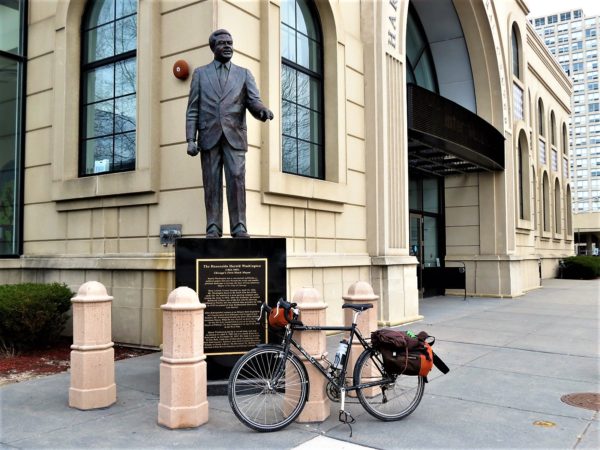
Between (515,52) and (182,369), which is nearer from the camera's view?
(182,369)

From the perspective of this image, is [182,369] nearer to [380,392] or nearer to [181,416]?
[181,416]

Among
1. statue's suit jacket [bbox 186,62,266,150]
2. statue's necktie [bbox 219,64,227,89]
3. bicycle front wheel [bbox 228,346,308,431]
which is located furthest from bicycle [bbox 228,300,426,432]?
statue's necktie [bbox 219,64,227,89]

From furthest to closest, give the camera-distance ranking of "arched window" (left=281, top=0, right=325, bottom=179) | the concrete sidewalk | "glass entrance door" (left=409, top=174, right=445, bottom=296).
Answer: "glass entrance door" (left=409, top=174, right=445, bottom=296), "arched window" (left=281, top=0, right=325, bottom=179), the concrete sidewalk

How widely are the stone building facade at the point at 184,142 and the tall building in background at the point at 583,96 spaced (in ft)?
423

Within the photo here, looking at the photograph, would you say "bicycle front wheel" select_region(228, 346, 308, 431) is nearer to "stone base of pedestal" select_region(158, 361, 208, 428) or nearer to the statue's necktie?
"stone base of pedestal" select_region(158, 361, 208, 428)

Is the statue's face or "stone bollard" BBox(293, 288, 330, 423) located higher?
the statue's face

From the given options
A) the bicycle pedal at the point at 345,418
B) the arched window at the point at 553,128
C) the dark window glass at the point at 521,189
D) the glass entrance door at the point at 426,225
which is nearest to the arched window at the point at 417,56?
the glass entrance door at the point at 426,225

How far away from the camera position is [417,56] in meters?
16.9

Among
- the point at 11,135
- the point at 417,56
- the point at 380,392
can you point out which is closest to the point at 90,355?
the point at 380,392

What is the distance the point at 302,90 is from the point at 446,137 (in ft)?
15.1

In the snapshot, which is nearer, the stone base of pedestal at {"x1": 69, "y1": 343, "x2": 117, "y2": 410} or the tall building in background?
the stone base of pedestal at {"x1": 69, "y1": 343, "x2": 117, "y2": 410}

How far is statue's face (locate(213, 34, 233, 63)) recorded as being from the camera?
6.37m

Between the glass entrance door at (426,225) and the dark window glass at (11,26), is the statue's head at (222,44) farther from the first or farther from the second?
the glass entrance door at (426,225)

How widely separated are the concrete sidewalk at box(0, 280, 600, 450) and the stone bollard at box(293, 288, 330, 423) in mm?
122
